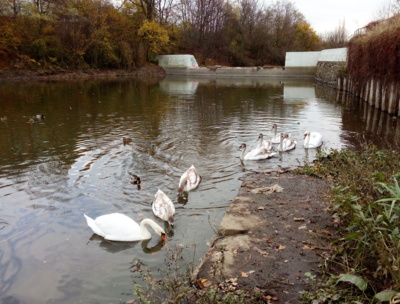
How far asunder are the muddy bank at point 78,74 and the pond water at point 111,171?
805 inches

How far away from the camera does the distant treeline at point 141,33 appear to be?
40.3 meters

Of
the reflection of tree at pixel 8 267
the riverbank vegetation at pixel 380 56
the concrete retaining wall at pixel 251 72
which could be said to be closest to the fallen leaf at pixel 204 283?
the reflection of tree at pixel 8 267

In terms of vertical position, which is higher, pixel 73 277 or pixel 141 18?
pixel 141 18

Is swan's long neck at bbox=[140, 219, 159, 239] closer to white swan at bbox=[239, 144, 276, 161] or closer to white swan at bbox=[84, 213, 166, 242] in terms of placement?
white swan at bbox=[84, 213, 166, 242]

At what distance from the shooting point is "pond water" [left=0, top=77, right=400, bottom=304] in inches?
190

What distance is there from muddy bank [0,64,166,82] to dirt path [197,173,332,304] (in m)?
35.4

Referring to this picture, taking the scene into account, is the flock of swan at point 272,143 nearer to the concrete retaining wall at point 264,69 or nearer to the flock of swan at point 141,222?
the flock of swan at point 141,222

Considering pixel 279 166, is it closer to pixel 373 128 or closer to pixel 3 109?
pixel 373 128

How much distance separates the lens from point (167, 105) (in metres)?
19.8

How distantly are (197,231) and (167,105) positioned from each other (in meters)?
14.7

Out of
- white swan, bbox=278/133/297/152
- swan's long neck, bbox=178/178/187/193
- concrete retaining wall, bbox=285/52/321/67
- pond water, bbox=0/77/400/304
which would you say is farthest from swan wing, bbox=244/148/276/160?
concrete retaining wall, bbox=285/52/321/67

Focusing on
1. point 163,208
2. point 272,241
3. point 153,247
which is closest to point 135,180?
point 163,208

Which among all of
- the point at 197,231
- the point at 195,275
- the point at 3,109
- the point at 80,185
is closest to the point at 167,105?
the point at 3,109

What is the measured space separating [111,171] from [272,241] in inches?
197
